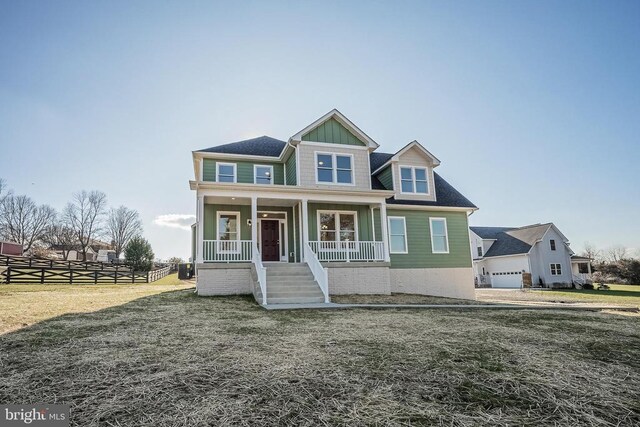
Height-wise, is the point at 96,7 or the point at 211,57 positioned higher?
the point at 96,7

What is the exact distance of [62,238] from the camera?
48.7m

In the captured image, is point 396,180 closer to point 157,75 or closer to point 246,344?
point 157,75

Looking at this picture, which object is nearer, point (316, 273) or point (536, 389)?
point (536, 389)

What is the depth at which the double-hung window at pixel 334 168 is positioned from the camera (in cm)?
1412

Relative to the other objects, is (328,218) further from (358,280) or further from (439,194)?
(439,194)

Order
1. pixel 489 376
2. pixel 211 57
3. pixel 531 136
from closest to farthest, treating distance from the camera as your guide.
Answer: pixel 489 376 → pixel 211 57 → pixel 531 136

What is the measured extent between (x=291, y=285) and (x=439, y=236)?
8920 millimetres

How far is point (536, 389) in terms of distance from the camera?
252 centimetres

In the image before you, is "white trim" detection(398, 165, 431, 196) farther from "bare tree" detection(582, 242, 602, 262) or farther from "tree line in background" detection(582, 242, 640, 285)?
"bare tree" detection(582, 242, 602, 262)

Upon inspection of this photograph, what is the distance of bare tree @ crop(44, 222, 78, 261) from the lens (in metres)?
48.0

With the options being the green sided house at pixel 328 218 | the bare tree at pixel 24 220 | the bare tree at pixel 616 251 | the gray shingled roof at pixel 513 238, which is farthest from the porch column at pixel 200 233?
the bare tree at pixel 616 251

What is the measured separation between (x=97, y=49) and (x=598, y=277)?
43.8 metres

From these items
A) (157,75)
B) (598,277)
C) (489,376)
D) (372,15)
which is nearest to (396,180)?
(372,15)

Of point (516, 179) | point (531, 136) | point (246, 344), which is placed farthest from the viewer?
point (516, 179)
